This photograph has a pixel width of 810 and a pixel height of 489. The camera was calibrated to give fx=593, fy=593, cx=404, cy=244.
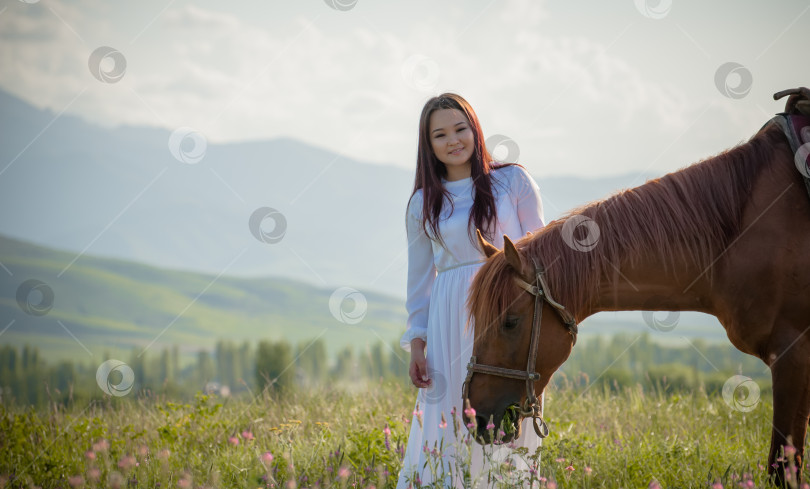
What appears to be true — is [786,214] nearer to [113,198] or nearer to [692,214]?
[692,214]

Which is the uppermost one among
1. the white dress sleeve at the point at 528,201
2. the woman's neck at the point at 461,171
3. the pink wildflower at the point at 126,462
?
the woman's neck at the point at 461,171

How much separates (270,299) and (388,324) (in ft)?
65.3

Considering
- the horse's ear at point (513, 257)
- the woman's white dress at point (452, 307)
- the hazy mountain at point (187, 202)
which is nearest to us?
the horse's ear at point (513, 257)

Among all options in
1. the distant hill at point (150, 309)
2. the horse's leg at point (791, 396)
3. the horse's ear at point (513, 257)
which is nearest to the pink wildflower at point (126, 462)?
the horse's ear at point (513, 257)

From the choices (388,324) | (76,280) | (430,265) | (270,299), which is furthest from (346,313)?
(270,299)

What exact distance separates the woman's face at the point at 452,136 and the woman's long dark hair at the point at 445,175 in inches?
1.7

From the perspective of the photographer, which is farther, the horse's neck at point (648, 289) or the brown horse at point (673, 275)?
the horse's neck at point (648, 289)

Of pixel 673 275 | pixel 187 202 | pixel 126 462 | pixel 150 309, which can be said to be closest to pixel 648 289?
pixel 673 275

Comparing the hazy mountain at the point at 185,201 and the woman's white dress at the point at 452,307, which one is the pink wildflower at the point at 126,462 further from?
the hazy mountain at the point at 185,201

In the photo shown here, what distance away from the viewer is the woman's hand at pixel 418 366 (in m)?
3.39

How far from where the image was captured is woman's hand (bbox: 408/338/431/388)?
11.1 ft

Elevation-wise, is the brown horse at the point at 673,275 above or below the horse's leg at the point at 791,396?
above

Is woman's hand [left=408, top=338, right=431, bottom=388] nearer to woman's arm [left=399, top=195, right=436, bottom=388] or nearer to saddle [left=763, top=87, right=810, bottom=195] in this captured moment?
woman's arm [left=399, top=195, right=436, bottom=388]

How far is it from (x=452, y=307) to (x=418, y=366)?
41cm
